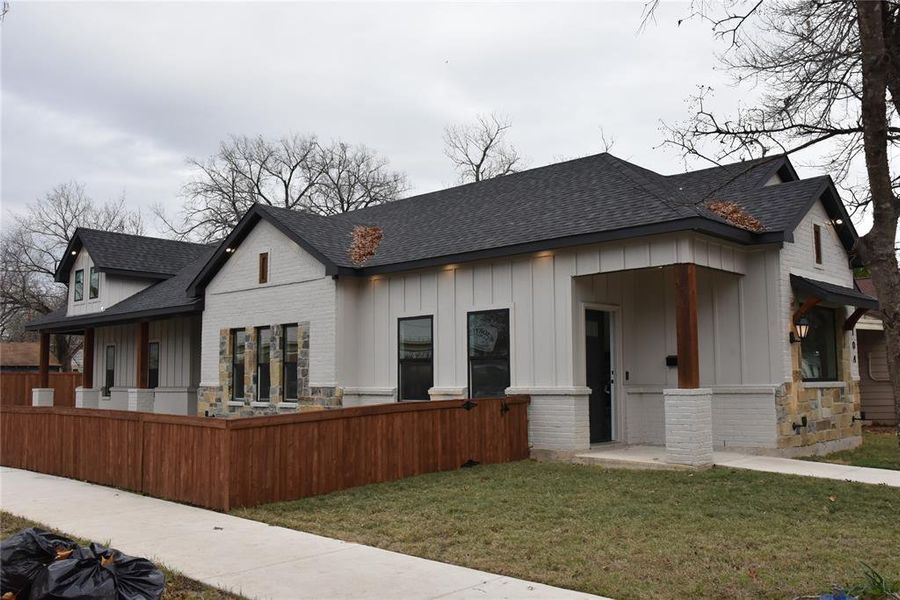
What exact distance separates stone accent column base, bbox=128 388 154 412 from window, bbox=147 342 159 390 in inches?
24.1

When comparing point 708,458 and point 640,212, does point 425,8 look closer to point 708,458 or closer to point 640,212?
point 640,212

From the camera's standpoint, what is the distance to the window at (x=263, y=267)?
16.1 metres

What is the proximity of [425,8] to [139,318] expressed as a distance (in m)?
12.2

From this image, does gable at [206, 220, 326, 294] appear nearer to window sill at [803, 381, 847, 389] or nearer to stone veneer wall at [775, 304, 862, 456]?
stone veneer wall at [775, 304, 862, 456]

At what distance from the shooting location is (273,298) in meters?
15.8

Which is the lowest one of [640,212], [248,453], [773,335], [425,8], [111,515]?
[111,515]

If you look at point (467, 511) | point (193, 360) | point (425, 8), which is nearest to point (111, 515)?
point (467, 511)

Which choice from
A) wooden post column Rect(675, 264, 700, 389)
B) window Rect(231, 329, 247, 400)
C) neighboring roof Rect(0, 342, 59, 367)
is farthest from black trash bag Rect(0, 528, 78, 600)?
neighboring roof Rect(0, 342, 59, 367)

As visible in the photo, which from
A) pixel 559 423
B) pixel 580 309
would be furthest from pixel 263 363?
pixel 580 309

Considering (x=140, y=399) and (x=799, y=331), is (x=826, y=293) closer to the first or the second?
(x=799, y=331)

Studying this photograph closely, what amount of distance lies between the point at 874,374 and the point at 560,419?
12.0m

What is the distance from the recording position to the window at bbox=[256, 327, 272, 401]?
1606cm

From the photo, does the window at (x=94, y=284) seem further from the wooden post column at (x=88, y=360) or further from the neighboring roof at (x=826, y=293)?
the neighboring roof at (x=826, y=293)

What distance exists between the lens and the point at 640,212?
1127cm
